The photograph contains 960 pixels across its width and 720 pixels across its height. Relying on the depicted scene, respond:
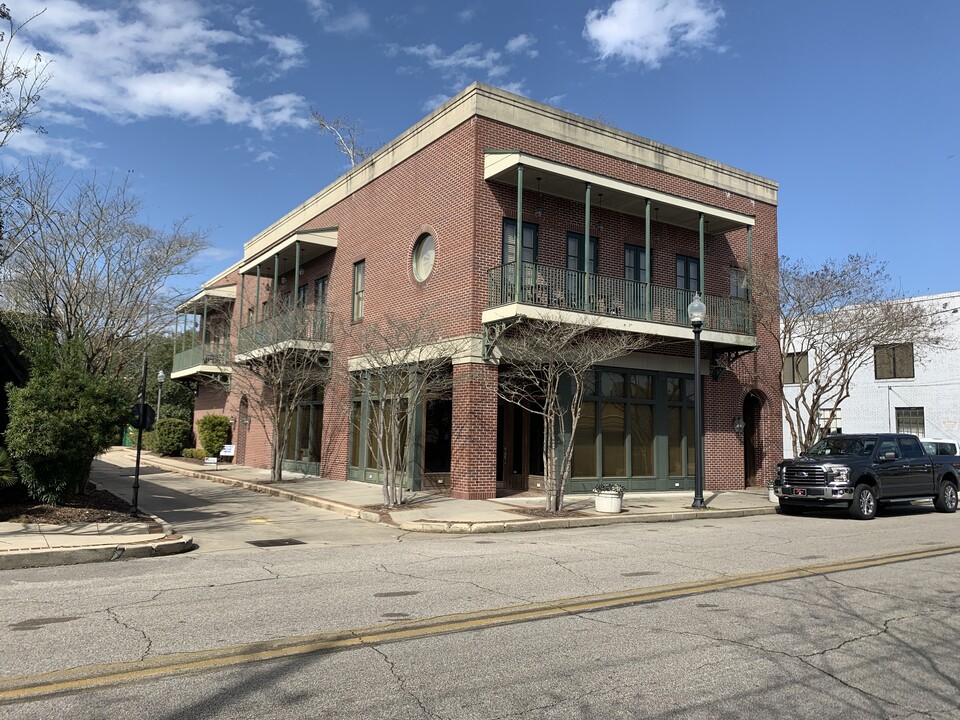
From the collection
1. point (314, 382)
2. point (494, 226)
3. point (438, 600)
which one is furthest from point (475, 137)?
point (438, 600)

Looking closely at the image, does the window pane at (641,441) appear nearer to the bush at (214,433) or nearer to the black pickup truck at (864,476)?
the black pickup truck at (864,476)

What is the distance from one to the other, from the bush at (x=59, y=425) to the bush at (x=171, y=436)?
2337 cm

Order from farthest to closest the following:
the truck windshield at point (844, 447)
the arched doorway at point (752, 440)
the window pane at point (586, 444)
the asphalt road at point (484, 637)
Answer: the arched doorway at point (752, 440) < the window pane at point (586, 444) < the truck windshield at point (844, 447) < the asphalt road at point (484, 637)

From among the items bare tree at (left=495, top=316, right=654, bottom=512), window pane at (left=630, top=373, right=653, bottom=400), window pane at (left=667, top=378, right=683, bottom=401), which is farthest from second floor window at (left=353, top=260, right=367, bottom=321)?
window pane at (left=667, top=378, right=683, bottom=401)

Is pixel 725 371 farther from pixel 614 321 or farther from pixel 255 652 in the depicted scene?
pixel 255 652

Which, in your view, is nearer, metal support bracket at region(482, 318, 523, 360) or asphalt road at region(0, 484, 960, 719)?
asphalt road at region(0, 484, 960, 719)

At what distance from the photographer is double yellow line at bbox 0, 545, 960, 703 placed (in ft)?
15.3

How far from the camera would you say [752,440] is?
2402 cm

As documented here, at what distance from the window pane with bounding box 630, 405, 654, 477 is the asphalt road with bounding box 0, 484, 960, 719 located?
33.0 feet

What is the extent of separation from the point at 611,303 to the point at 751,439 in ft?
28.0

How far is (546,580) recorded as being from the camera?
824 cm

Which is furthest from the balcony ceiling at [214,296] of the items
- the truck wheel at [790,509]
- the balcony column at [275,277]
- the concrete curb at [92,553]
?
the truck wheel at [790,509]

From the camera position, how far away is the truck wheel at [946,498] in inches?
688

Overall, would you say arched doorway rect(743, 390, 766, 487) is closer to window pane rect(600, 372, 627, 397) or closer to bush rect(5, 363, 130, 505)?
window pane rect(600, 372, 627, 397)
